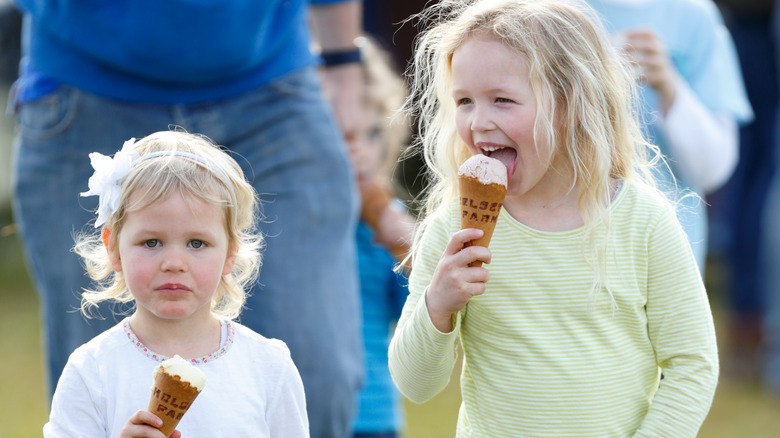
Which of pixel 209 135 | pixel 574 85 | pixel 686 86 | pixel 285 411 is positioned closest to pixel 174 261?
pixel 285 411

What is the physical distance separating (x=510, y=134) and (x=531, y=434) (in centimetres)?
64

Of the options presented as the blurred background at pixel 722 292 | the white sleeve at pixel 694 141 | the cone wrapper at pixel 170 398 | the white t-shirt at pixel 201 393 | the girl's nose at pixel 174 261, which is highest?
the girl's nose at pixel 174 261

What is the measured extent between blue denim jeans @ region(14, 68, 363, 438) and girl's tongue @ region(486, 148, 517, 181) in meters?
0.88

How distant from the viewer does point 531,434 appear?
2311 mm

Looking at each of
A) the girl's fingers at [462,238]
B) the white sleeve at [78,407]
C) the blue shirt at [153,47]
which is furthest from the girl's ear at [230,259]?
the blue shirt at [153,47]

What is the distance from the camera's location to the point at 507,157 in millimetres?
2326

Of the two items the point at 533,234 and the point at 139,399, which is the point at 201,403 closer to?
the point at 139,399

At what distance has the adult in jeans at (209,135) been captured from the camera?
294cm

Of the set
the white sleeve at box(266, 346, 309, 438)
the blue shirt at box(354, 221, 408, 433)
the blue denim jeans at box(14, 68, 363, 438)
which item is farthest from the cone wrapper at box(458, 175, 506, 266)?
the blue shirt at box(354, 221, 408, 433)

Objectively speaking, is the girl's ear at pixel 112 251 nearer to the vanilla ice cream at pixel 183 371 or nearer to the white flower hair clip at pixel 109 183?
the white flower hair clip at pixel 109 183

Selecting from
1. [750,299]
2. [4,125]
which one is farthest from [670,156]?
[4,125]

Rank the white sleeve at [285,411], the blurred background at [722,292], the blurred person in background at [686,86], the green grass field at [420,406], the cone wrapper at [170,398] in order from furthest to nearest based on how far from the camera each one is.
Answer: the blurred background at [722,292]
the green grass field at [420,406]
the blurred person in background at [686,86]
the white sleeve at [285,411]
the cone wrapper at [170,398]

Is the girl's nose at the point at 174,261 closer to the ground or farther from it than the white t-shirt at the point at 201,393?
farther from it

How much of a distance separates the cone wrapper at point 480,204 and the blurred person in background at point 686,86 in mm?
1404
